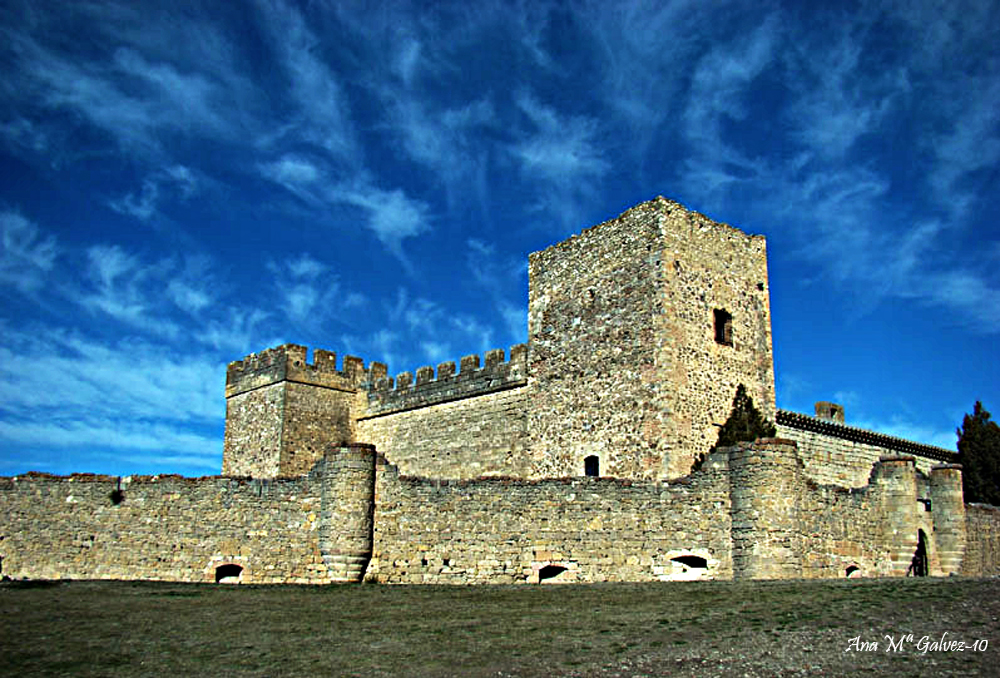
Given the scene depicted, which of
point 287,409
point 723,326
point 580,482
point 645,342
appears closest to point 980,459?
point 723,326

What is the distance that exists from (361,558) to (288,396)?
45.0ft

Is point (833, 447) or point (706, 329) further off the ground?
point (706, 329)

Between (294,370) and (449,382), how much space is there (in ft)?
19.9

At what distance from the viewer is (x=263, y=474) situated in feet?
95.8

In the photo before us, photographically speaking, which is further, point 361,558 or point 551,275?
point 551,275

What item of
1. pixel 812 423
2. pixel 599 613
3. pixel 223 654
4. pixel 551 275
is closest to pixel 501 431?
pixel 551 275

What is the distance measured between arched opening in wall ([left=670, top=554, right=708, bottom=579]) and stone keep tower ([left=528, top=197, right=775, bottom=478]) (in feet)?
13.9

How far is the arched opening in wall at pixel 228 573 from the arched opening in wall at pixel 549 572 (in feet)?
19.8

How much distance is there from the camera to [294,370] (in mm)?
29781

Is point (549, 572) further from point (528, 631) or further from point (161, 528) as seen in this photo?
point (161, 528)

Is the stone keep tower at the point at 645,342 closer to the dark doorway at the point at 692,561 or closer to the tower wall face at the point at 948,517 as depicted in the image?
the dark doorway at the point at 692,561

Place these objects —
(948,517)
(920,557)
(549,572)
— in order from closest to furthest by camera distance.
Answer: (549,572) → (920,557) → (948,517)

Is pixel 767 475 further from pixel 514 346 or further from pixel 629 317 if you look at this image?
pixel 514 346

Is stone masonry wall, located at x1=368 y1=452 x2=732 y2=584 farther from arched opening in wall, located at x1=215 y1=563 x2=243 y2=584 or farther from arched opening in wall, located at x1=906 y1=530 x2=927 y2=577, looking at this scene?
arched opening in wall, located at x1=906 y1=530 x2=927 y2=577
